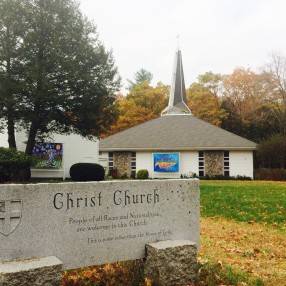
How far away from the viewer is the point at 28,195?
12.1 ft

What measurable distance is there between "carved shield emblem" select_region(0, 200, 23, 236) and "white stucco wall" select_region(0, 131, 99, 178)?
2397 centimetres

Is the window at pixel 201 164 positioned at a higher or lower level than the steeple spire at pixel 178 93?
lower

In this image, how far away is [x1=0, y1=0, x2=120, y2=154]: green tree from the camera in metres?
20.7

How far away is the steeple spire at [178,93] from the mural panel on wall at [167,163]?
1089 centimetres

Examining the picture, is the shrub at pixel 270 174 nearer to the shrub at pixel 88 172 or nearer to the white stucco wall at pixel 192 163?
the white stucco wall at pixel 192 163

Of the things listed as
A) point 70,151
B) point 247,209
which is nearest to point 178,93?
point 70,151

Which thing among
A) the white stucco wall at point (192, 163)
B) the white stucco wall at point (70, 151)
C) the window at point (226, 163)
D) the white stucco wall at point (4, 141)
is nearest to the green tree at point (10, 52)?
the white stucco wall at point (4, 141)

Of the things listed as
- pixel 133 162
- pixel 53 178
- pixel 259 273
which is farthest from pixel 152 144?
pixel 259 273

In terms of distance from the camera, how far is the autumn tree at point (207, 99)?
46438 millimetres

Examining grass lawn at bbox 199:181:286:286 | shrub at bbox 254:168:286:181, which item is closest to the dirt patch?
grass lawn at bbox 199:181:286:286

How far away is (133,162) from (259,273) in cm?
2674

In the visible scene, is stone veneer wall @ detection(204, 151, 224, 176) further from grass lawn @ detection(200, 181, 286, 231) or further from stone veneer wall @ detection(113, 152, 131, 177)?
grass lawn @ detection(200, 181, 286, 231)

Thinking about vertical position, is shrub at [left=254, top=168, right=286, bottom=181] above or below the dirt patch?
above

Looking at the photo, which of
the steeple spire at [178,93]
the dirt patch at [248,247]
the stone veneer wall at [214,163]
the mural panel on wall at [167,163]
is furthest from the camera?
the steeple spire at [178,93]
